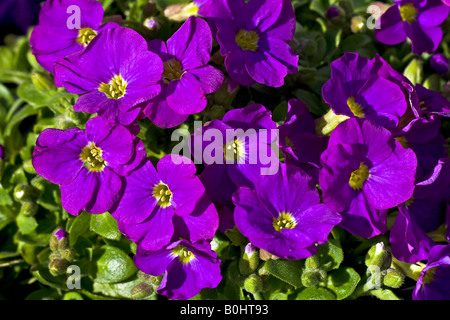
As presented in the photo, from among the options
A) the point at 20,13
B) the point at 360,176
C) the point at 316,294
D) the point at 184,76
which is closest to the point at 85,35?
the point at 184,76

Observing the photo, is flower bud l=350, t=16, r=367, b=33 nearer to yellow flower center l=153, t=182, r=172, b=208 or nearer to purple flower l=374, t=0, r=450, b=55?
purple flower l=374, t=0, r=450, b=55

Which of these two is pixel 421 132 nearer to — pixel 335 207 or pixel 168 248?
pixel 335 207

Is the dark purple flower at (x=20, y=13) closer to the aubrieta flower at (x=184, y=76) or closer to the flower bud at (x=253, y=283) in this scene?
the aubrieta flower at (x=184, y=76)

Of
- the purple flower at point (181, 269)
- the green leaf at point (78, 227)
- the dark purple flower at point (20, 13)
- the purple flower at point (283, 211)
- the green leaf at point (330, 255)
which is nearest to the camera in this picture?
the purple flower at point (283, 211)

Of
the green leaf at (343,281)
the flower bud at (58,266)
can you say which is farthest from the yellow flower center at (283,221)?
the flower bud at (58,266)

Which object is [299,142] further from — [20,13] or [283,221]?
[20,13]
